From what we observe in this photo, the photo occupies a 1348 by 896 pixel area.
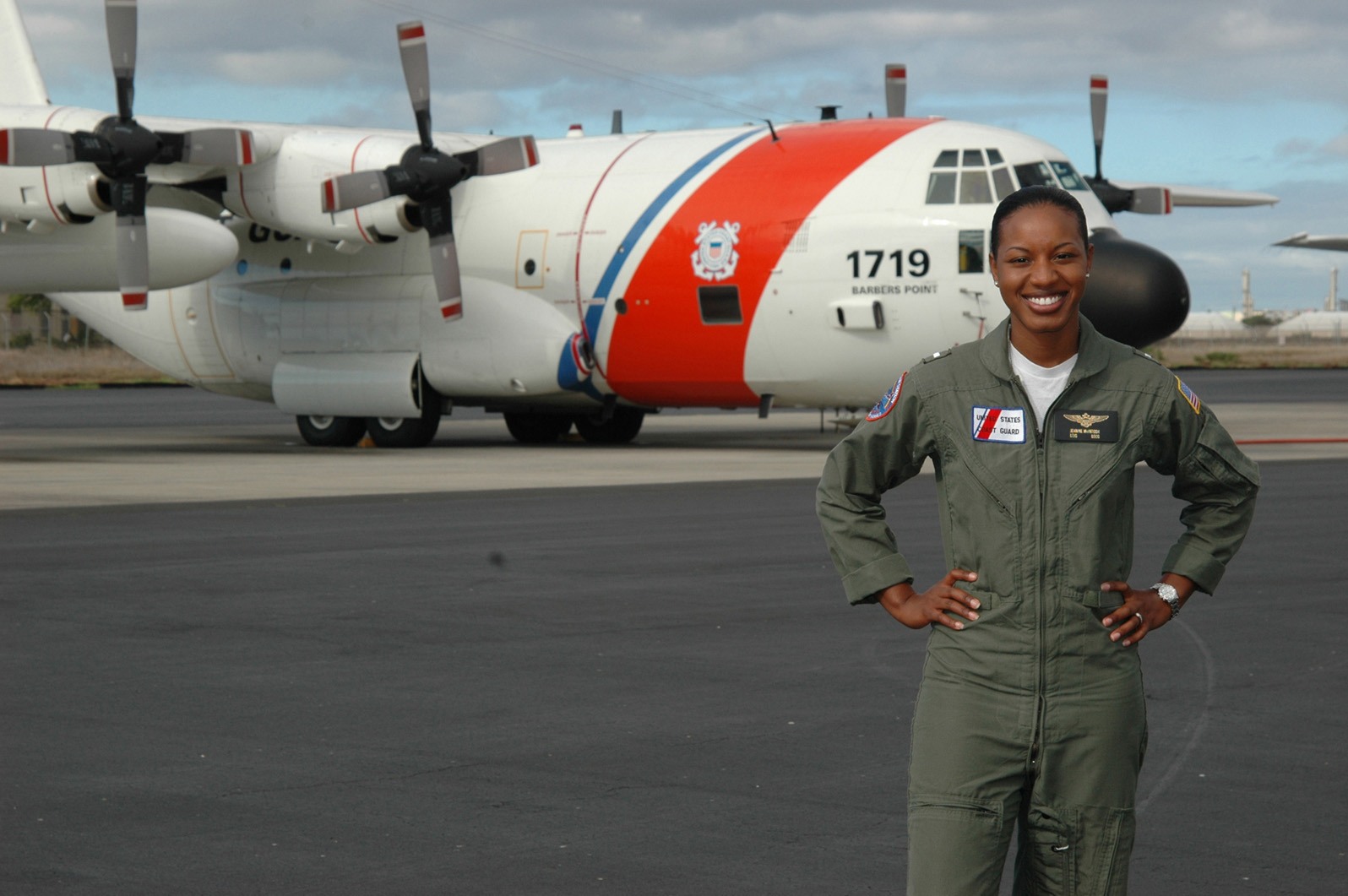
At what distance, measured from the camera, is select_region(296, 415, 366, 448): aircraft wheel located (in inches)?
972

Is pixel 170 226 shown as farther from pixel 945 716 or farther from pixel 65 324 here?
pixel 65 324

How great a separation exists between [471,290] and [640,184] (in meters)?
3.00

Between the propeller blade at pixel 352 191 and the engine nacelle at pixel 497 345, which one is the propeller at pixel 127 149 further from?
the engine nacelle at pixel 497 345

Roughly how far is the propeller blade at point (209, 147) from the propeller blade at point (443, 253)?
238cm

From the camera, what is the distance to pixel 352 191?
849 inches

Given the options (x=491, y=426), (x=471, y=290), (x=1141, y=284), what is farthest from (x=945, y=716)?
(x=491, y=426)

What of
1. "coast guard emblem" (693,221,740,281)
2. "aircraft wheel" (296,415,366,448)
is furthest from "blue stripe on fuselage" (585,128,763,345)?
"aircraft wheel" (296,415,366,448)

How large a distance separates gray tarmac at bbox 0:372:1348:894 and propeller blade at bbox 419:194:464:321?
28.8ft

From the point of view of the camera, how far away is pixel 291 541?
1270cm

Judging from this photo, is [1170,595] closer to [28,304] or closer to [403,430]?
[403,430]

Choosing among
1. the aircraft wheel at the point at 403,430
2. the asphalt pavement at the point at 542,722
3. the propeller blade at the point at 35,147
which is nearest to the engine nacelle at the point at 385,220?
the aircraft wheel at the point at 403,430

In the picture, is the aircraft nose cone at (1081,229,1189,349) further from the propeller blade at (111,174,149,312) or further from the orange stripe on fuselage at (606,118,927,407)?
the propeller blade at (111,174,149,312)

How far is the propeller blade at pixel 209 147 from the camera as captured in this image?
69.9 feet

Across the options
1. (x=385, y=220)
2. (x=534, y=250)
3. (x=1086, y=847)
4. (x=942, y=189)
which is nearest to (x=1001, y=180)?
(x=942, y=189)
